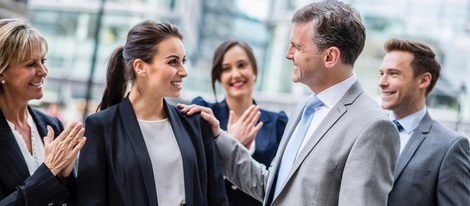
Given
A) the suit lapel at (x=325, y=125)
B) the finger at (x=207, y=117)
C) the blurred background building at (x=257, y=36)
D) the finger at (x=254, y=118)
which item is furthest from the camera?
the blurred background building at (x=257, y=36)

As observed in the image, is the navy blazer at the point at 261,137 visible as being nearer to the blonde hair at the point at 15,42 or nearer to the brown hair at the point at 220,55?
the brown hair at the point at 220,55

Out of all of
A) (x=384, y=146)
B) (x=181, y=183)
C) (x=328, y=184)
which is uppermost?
(x=384, y=146)

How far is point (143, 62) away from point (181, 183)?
538 millimetres

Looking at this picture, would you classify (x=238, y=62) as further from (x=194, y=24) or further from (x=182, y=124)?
(x=194, y=24)

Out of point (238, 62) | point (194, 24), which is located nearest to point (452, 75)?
point (194, 24)

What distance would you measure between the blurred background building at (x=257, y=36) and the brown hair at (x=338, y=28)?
8.76m

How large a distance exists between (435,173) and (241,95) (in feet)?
4.26

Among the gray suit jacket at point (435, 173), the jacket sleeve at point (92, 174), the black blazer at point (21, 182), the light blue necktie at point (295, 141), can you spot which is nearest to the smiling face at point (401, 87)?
the gray suit jacket at point (435, 173)

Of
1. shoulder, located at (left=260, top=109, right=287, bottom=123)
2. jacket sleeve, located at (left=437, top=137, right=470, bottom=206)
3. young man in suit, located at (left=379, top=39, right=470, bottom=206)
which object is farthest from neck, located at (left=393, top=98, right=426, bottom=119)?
shoulder, located at (left=260, top=109, right=287, bottom=123)

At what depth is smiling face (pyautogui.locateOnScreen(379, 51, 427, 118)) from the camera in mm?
2867

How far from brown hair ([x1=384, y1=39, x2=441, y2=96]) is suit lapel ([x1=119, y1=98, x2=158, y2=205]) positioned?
154 centimetres

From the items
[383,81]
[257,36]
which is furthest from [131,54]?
[257,36]

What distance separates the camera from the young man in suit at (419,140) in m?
2.52

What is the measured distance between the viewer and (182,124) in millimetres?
2377
